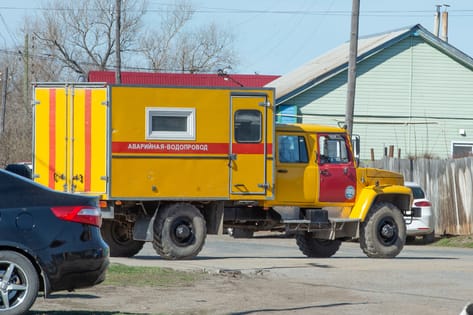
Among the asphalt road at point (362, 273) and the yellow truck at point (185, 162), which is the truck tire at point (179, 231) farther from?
the asphalt road at point (362, 273)

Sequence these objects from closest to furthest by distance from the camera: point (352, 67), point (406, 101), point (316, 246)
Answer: point (316, 246) < point (352, 67) < point (406, 101)

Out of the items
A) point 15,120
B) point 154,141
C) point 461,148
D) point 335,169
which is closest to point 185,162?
point 154,141

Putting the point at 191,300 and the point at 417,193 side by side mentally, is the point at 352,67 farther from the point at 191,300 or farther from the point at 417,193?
the point at 191,300

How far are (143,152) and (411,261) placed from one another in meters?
5.29

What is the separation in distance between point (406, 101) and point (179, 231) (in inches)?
949

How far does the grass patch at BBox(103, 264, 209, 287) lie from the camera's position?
13.6 m

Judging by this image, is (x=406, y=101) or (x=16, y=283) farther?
(x=406, y=101)

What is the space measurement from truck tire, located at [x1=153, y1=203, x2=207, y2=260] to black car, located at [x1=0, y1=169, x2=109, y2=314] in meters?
8.23

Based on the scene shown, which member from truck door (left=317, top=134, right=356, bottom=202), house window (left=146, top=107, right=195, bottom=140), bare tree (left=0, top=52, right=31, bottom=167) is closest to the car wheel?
house window (left=146, top=107, right=195, bottom=140)

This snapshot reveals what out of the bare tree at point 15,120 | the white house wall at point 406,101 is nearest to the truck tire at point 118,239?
the white house wall at point 406,101

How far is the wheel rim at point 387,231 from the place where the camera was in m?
19.4

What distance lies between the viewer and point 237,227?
19.4 metres

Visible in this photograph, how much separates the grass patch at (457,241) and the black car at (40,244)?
17.7 m

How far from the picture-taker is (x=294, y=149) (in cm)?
1909
